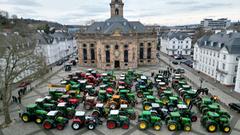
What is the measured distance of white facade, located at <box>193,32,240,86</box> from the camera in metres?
33.9

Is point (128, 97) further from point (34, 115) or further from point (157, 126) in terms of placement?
point (34, 115)

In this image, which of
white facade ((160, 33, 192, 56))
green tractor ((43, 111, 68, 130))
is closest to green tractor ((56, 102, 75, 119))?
green tractor ((43, 111, 68, 130))

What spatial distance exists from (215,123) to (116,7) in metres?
49.7

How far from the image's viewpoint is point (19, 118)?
21.4 metres

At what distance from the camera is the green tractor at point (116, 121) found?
18978 millimetres

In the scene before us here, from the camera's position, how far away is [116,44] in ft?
160

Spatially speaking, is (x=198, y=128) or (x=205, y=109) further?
(x=205, y=109)

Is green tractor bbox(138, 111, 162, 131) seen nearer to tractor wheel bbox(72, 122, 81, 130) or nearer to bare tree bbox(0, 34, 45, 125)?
tractor wheel bbox(72, 122, 81, 130)

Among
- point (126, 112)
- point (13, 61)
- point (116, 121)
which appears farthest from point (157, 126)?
point (13, 61)

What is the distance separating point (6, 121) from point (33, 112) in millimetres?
3045

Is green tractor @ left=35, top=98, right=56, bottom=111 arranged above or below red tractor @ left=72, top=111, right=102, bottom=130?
above

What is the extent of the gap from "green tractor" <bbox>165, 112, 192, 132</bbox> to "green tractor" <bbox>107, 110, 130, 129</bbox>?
172 inches

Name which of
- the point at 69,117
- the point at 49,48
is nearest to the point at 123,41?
the point at 49,48

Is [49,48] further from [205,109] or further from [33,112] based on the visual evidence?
[205,109]
